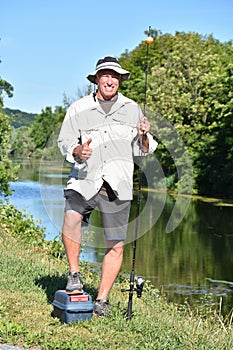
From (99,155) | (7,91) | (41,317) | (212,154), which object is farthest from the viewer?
(212,154)

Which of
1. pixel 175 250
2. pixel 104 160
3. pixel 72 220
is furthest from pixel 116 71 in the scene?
pixel 175 250

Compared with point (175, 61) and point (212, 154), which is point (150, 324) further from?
point (175, 61)

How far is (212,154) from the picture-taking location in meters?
41.8

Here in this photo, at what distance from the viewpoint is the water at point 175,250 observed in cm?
901

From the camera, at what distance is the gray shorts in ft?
16.4

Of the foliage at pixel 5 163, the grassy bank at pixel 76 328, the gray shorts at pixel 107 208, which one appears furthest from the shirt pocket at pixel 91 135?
the foliage at pixel 5 163

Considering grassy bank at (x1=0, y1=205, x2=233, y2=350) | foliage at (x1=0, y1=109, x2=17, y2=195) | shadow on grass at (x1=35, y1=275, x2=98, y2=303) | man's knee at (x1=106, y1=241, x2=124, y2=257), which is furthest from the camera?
foliage at (x1=0, y1=109, x2=17, y2=195)

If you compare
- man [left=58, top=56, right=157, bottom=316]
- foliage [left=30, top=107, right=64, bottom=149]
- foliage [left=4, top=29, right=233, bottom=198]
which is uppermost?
foliage [left=30, top=107, right=64, bottom=149]

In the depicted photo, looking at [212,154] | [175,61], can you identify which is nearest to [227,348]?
[212,154]

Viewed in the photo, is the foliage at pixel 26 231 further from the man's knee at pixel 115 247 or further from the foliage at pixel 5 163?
the foliage at pixel 5 163

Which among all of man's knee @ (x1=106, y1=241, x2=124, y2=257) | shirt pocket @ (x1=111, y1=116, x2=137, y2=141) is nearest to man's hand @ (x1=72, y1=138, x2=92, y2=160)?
shirt pocket @ (x1=111, y1=116, x2=137, y2=141)

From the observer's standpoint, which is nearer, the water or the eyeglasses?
the eyeglasses

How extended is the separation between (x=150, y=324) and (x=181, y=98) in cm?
3788

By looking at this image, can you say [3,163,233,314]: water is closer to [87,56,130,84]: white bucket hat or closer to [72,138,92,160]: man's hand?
[87,56,130,84]: white bucket hat
